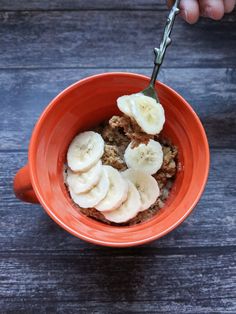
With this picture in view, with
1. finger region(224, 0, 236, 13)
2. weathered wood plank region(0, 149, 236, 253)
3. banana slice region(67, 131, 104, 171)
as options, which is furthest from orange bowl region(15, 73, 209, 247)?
finger region(224, 0, 236, 13)

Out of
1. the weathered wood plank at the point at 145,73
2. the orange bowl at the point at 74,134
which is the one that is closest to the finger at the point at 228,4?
the weathered wood plank at the point at 145,73

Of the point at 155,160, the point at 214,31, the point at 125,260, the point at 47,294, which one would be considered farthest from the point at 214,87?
the point at 47,294

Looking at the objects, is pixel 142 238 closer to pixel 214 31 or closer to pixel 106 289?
pixel 106 289

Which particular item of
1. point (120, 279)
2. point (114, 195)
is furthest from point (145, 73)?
point (120, 279)

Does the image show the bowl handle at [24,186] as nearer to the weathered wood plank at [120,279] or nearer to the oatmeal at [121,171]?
the oatmeal at [121,171]

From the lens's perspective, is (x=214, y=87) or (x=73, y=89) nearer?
(x=73, y=89)

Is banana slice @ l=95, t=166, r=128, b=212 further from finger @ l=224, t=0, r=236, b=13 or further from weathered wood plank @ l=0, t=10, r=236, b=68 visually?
finger @ l=224, t=0, r=236, b=13

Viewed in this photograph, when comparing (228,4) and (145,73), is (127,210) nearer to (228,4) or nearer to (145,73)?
(145,73)
